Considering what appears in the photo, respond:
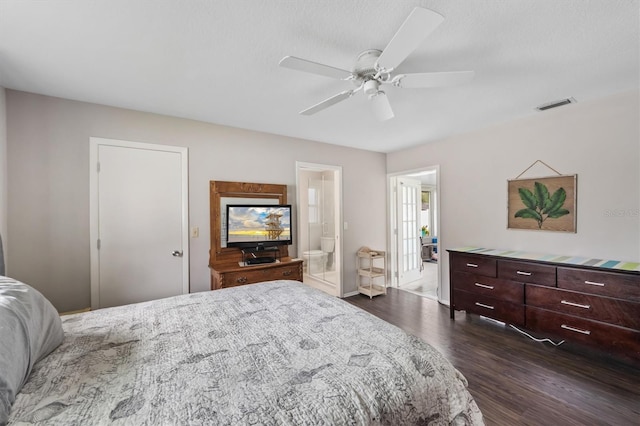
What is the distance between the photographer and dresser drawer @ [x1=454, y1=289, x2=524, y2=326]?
274 cm

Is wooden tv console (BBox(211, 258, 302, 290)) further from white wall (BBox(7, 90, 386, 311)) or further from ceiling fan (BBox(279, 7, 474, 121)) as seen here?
ceiling fan (BBox(279, 7, 474, 121))

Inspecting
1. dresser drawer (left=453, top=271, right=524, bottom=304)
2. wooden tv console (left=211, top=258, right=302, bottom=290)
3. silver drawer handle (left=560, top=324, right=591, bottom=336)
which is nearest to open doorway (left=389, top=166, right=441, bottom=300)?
dresser drawer (left=453, top=271, right=524, bottom=304)

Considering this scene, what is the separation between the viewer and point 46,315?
1.25m

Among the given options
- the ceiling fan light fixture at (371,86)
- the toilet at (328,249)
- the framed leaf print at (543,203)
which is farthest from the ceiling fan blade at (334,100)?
the toilet at (328,249)

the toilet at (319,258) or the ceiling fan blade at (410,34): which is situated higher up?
the ceiling fan blade at (410,34)

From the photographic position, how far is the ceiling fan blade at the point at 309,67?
55.7 inches

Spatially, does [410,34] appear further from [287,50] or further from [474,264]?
[474,264]

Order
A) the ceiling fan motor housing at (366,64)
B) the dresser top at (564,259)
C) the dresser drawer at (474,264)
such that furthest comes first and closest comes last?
the dresser drawer at (474,264) < the dresser top at (564,259) < the ceiling fan motor housing at (366,64)

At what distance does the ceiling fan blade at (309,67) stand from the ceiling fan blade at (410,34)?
246 mm

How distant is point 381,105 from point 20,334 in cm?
224

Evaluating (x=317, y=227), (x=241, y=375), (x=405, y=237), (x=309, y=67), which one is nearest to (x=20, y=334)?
(x=241, y=375)

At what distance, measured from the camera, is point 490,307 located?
9.68ft

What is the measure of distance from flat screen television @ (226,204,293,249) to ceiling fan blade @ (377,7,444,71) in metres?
2.27

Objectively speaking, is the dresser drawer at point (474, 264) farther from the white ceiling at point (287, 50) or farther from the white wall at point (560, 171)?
the white ceiling at point (287, 50)
